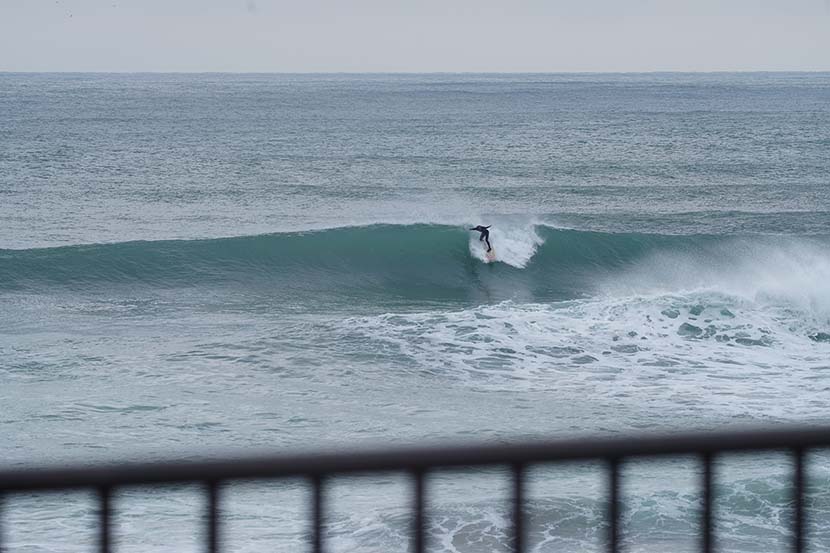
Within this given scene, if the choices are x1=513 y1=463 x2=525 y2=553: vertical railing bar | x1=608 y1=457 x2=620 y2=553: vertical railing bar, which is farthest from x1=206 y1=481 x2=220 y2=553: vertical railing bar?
x1=608 y1=457 x2=620 y2=553: vertical railing bar

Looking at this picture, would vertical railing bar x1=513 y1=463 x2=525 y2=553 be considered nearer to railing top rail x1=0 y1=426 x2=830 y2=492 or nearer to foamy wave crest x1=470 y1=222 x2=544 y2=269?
railing top rail x1=0 y1=426 x2=830 y2=492

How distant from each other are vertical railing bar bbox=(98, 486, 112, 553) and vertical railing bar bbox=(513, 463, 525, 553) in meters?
0.78

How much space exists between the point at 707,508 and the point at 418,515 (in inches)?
24.2

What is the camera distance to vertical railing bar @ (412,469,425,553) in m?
2.29

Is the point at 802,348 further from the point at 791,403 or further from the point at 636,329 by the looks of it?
the point at 791,403

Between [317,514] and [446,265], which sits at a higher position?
[446,265]

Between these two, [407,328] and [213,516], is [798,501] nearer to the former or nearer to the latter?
[213,516]

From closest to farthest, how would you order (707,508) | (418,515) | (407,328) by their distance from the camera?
(418,515) → (707,508) → (407,328)

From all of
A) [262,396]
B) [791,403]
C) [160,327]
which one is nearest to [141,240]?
[160,327]

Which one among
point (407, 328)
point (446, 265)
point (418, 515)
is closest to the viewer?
point (418, 515)

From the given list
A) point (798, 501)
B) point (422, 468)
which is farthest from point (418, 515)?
point (798, 501)

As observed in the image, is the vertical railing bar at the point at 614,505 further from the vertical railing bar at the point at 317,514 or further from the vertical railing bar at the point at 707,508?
the vertical railing bar at the point at 317,514

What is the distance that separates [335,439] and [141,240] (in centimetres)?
1384

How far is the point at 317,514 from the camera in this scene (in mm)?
2264
